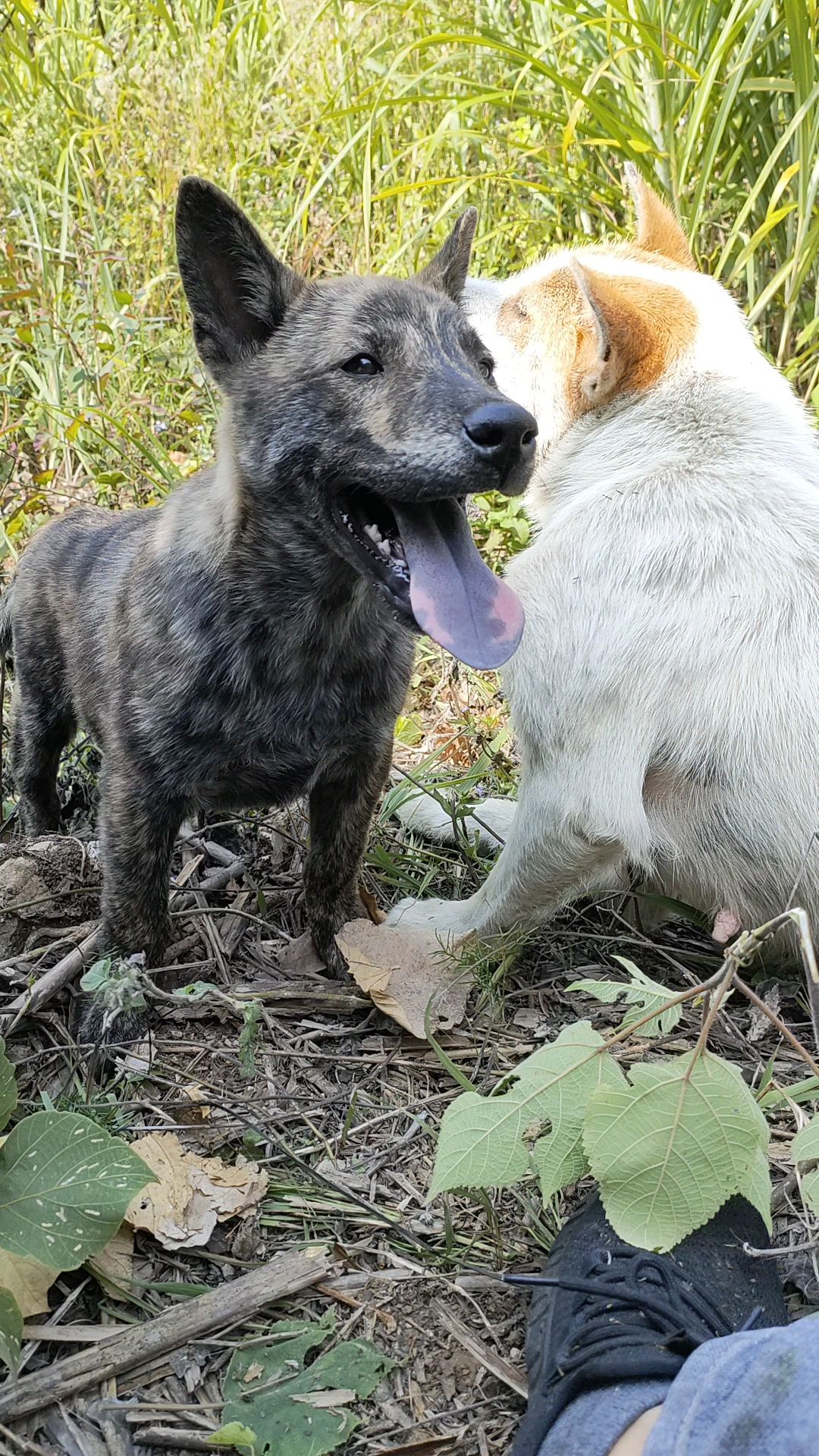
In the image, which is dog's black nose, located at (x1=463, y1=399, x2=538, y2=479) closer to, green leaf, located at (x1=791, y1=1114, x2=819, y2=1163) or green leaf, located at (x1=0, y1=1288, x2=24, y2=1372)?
green leaf, located at (x1=791, y1=1114, x2=819, y2=1163)

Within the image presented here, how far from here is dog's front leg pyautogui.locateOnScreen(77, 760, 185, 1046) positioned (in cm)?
230

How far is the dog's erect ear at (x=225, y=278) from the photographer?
2.19m

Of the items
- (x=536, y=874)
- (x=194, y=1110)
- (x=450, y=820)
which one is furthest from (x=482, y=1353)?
(x=450, y=820)

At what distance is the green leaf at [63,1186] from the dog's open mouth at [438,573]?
94 centimetres

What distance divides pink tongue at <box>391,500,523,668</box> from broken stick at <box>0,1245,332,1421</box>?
3.24 ft

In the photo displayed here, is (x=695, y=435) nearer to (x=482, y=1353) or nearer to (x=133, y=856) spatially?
(x=133, y=856)

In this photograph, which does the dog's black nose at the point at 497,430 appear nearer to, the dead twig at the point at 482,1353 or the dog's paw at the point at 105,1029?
the dog's paw at the point at 105,1029

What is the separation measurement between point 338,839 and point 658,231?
1779 millimetres

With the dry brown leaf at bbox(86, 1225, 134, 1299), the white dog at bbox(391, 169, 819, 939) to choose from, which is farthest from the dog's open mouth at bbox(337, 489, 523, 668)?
the dry brown leaf at bbox(86, 1225, 134, 1299)

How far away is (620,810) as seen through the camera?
228 centimetres

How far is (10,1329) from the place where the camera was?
1470 millimetres

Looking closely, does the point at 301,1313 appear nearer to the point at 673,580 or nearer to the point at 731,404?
the point at 673,580

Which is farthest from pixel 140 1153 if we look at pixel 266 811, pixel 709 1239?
pixel 266 811

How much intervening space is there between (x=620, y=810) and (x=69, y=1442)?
1.37m
